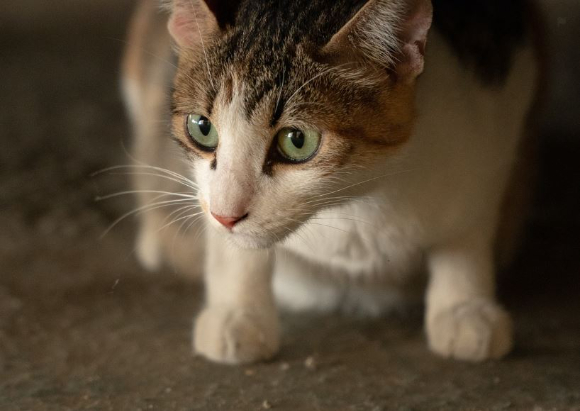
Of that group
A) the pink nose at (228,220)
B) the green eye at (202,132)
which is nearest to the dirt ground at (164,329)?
the pink nose at (228,220)

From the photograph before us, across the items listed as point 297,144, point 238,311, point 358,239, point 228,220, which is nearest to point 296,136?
point 297,144

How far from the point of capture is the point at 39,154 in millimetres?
2248

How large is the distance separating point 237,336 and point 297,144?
1.32 ft

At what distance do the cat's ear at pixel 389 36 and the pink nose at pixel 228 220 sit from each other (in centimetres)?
26

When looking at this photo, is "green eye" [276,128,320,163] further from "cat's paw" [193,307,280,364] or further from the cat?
"cat's paw" [193,307,280,364]

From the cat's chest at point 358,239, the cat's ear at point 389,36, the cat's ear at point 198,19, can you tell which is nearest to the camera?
the cat's ear at point 389,36

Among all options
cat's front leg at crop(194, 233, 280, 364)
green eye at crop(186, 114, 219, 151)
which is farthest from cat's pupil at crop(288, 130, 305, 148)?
cat's front leg at crop(194, 233, 280, 364)

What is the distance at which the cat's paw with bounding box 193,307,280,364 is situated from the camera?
54.6 inches

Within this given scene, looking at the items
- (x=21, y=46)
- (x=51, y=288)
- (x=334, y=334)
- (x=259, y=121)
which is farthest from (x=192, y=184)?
(x=21, y=46)

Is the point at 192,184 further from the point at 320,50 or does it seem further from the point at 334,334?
the point at 334,334

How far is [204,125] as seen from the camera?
3.96 feet

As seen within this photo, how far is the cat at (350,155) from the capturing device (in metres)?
1.14

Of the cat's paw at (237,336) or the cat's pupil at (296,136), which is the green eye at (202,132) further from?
the cat's paw at (237,336)

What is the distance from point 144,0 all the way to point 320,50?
3.43 ft
